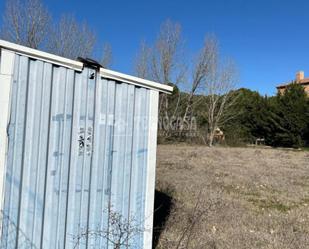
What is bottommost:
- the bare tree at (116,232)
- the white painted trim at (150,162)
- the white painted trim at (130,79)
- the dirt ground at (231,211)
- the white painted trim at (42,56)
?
the dirt ground at (231,211)

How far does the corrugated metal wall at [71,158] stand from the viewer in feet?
7.32

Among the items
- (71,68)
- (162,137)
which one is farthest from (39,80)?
(162,137)

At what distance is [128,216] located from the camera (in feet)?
9.52

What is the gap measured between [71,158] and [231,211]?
3424 millimetres

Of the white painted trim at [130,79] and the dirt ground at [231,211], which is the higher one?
the white painted trim at [130,79]

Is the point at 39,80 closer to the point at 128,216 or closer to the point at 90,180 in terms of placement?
the point at 90,180

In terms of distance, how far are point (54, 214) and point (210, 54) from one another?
26.2m

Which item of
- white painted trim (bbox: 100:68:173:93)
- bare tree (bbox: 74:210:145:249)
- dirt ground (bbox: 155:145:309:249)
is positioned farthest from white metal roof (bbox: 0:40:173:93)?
dirt ground (bbox: 155:145:309:249)

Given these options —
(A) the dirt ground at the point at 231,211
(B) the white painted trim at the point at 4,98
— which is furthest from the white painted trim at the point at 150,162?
(B) the white painted trim at the point at 4,98

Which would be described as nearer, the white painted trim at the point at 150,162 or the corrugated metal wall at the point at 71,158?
the corrugated metal wall at the point at 71,158

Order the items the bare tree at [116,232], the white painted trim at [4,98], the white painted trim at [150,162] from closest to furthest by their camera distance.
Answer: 1. the white painted trim at [4,98]
2. the bare tree at [116,232]
3. the white painted trim at [150,162]

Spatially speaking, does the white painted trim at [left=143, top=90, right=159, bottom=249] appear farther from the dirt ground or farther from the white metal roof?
the dirt ground

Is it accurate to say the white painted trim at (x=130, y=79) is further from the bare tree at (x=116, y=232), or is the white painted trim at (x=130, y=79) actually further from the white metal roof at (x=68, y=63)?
the bare tree at (x=116, y=232)

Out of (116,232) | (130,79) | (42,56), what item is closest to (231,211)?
(116,232)
